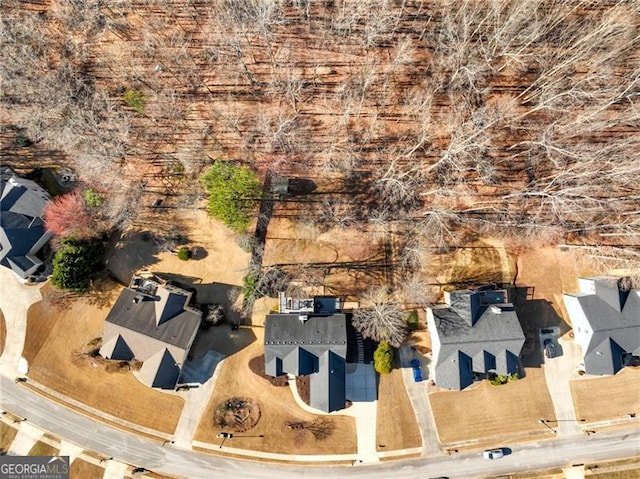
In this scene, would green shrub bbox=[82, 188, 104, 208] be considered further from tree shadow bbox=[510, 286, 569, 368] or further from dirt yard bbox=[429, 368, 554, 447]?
tree shadow bbox=[510, 286, 569, 368]

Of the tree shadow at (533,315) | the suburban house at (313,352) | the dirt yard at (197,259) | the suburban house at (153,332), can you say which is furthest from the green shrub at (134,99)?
the tree shadow at (533,315)

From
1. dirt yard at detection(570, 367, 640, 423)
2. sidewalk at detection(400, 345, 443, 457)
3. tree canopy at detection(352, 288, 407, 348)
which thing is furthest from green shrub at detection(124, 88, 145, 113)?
dirt yard at detection(570, 367, 640, 423)

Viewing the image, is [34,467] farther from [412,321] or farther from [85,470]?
[412,321]

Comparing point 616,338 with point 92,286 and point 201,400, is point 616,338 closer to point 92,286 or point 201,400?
point 201,400

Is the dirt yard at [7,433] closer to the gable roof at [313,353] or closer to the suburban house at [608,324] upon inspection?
the gable roof at [313,353]

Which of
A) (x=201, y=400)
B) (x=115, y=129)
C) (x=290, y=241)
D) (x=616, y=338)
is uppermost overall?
(x=115, y=129)

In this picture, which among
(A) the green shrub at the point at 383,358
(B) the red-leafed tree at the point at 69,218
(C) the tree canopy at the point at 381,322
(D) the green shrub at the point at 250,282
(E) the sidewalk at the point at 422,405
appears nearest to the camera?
(A) the green shrub at the point at 383,358

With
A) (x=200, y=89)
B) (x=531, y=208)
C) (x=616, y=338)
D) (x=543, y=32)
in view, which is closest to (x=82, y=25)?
(x=200, y=89)
